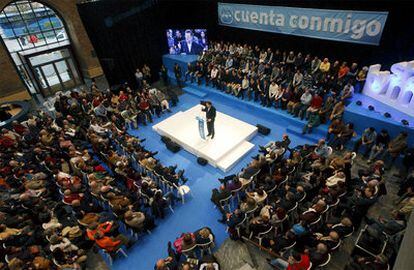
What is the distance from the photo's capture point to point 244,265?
4.80 metres

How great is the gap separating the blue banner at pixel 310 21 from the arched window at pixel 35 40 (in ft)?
28.2

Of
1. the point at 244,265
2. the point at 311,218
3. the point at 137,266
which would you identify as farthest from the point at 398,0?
the point at 137,266

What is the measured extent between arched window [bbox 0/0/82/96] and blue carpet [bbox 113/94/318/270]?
7.44 m

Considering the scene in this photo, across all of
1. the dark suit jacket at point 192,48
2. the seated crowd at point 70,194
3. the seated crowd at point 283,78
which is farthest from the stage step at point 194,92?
the seated crowd at point 70,194

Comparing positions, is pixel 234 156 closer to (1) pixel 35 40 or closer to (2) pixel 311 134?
(2) pixel 311 134

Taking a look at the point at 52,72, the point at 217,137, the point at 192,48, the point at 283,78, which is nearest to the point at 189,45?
the point at 192,48

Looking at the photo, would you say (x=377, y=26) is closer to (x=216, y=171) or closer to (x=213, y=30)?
(x=216, y=171)

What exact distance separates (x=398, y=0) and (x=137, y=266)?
9.67m

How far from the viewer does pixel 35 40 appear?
12906mm

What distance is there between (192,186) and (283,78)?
5580mm

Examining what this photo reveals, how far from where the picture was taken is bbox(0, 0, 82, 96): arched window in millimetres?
11969

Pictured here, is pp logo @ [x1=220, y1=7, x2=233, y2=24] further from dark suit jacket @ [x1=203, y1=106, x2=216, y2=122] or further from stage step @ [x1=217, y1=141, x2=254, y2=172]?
Result: stage step @ [x1=217, y1=141, x2=254, y2=172]

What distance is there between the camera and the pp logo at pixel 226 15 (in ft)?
39.0

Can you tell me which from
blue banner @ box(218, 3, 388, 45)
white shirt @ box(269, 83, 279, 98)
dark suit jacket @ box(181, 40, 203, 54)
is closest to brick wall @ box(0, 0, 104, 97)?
dark suit jacket @ box(181, 40, 203, 54)
